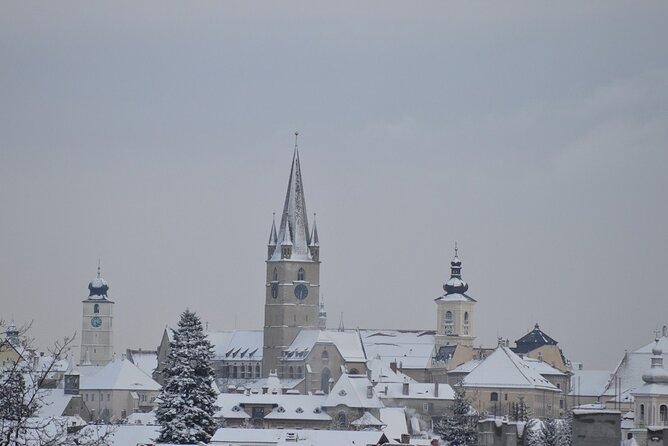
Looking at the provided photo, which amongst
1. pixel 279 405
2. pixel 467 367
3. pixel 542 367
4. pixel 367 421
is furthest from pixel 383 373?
pixel 367 421

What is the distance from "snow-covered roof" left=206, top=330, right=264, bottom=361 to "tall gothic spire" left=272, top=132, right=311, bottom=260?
924 centimetres

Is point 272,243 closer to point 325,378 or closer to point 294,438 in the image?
point 325,378

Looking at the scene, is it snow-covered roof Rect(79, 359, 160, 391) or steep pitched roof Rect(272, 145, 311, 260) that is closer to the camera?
snow-covered roof Rect(79, 359, 160, 391)

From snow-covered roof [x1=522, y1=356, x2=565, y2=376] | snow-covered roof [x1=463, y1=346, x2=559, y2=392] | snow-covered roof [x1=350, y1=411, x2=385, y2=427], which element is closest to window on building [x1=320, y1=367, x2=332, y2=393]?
snow-covered roof [x1=463, y1=346, x2=559, y2=392]

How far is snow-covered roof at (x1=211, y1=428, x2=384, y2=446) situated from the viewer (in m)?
83.7

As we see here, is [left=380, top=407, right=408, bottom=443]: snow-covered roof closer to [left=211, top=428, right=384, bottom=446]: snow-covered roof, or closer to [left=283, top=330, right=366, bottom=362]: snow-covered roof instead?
[left=283, top=330, right=366, bottom=362]: snow-covered roof

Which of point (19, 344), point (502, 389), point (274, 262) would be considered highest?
point (274, 262)

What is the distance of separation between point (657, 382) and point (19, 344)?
91060 mm

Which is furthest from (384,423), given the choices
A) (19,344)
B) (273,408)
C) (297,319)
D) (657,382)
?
(19,344)

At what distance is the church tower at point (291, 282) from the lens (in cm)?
18288

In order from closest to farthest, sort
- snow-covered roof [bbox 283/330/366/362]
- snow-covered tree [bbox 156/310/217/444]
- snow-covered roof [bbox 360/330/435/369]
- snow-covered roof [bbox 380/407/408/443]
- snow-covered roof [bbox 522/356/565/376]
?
snow-covered tree [bbox 156/310/217/444]
snow-covered roof [bbox 380/407/408/443]
snow-covered roof [bbox 283/330/366/362]
snow-covered roof [bbox 522/356/565/376]
snow-covered roof [bbox 360/330/435/369]

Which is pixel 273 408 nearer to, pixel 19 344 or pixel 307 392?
pixel 307 392

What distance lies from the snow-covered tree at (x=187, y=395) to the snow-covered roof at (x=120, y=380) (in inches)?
4201

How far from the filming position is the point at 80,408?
481 feet
